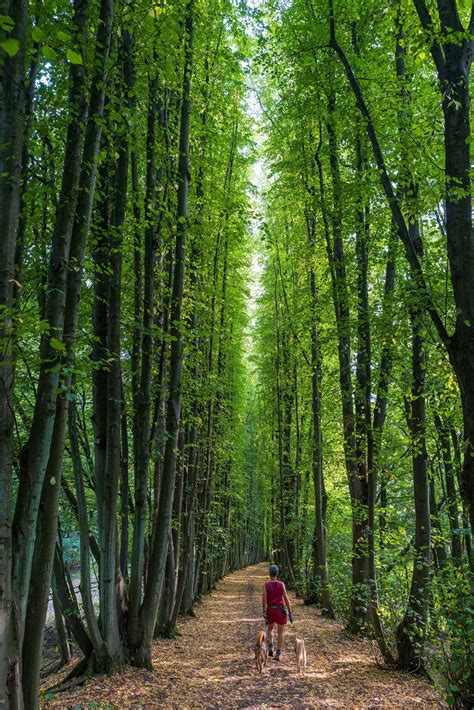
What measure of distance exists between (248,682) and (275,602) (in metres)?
1.34

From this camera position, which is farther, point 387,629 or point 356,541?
point 356,541

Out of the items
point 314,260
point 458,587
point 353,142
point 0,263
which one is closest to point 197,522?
point 314,260

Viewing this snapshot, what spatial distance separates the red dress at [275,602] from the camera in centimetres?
748

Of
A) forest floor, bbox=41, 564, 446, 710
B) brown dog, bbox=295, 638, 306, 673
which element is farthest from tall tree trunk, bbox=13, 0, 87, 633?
brown dog, bbox=295, 638, 306, 673

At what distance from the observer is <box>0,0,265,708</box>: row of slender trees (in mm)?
3467

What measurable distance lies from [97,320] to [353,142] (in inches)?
233

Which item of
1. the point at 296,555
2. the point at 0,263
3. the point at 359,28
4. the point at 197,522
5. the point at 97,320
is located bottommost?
the point at 296,555

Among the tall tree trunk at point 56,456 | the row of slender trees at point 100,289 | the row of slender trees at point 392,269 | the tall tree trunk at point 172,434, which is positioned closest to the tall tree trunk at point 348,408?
the row of slender trees at point 392,269

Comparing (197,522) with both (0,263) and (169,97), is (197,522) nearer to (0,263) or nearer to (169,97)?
(169,97)

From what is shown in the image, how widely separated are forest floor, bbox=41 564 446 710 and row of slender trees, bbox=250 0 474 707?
20.9 inches

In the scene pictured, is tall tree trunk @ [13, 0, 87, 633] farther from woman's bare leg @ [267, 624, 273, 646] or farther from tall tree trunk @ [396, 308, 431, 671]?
A: woman's bare leg @ [267, 624, 273, 646]

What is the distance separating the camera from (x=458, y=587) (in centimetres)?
509

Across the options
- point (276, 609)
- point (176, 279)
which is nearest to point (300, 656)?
point (276, 609)

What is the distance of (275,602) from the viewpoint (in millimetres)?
7539
